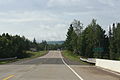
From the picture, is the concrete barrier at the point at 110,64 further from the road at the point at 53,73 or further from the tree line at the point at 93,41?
the tree line at the point at 93,41

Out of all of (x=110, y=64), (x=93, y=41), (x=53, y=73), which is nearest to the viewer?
(x=53, y=73)

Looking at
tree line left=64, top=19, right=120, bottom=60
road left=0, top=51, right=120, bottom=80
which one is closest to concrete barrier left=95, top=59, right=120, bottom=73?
road left=0, top=51, right=120, bottom=80

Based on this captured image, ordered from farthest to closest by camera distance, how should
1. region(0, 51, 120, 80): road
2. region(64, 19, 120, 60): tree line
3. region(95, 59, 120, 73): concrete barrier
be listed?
region(64, 19, 120, 60): tree line → region(95, 59, 120, 73): concrete barrier → region(0, 51, 120, 80): road

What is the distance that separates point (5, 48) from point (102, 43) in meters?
52.2

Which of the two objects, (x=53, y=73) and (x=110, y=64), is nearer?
(x=53, y=73)

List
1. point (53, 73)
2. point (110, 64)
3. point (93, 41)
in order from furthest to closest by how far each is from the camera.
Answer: point (93, 41), point (110, 64), point (53, 73)

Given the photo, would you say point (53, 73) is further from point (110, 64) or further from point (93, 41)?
point (93, 41)

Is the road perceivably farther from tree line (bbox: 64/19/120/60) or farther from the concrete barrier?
tree line (bbox: 64/19/120/60)

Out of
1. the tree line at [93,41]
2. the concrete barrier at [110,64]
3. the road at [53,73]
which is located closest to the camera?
the road at [53,73]

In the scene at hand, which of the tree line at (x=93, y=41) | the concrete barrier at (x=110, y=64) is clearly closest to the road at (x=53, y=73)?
the concrete barrier at (x=110, y=64)

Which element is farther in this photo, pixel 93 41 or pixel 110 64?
pixel 93 41

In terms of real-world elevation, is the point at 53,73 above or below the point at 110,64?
below

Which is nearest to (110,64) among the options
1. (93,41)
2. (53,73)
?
(53,73)

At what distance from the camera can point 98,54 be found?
109 meters
